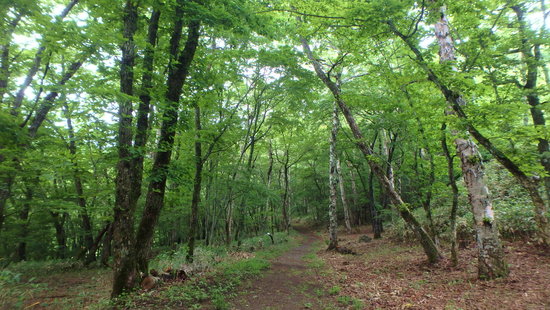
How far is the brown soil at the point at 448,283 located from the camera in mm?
4051

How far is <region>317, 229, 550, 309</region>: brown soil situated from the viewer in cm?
405

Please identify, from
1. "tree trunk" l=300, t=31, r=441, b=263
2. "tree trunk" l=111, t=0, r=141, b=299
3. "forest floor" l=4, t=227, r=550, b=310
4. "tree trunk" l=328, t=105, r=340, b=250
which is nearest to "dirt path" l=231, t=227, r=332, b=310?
"forest floor" l=4, t=227, r=550, b=310

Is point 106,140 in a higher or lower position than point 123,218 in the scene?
higher

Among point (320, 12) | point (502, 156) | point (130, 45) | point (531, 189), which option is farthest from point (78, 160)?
point (531, 189)

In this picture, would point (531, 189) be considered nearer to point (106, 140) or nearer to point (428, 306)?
point (428, 306)

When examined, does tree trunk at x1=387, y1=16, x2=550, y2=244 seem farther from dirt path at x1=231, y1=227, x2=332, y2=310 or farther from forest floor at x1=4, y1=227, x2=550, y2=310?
dirt path at x1=231, y1=227, x2=332, y2=310

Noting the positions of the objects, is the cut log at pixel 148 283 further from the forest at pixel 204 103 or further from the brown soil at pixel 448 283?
the brown soil at pixel 448 283

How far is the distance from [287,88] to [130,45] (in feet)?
21.3

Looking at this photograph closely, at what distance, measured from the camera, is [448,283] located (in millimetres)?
5160

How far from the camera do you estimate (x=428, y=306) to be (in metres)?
4.16

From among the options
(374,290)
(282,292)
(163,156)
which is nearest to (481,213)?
(374,290)

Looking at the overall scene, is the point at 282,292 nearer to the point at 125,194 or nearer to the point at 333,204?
the point at 125,194

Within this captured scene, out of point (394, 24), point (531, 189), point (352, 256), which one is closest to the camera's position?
point (531, 189)

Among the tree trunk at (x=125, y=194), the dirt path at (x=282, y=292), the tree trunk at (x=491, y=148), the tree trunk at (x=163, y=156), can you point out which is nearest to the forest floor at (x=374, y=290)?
the dirt path at (x=282, y=292)
